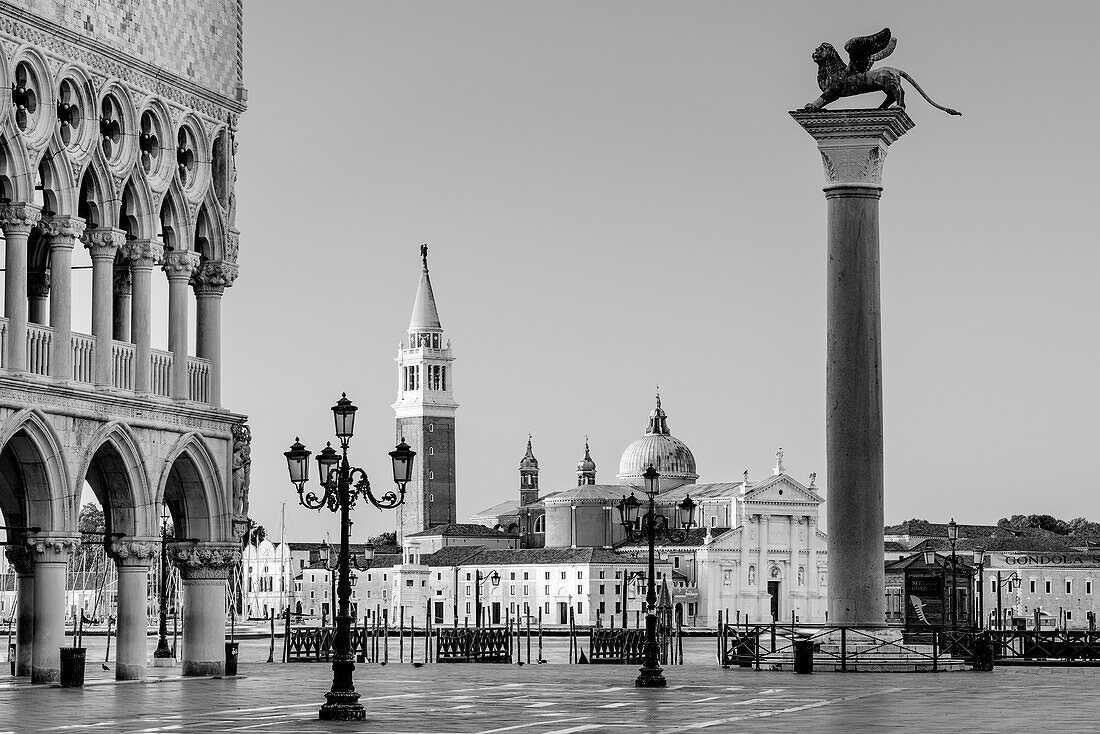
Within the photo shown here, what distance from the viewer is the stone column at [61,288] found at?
3105 cm

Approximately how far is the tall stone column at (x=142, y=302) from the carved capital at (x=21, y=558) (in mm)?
3338

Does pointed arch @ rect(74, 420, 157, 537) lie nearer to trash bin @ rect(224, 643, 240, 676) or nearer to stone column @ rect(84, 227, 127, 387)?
stone column @ rect(84, 227, 127, 387)

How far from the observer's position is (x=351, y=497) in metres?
26.3

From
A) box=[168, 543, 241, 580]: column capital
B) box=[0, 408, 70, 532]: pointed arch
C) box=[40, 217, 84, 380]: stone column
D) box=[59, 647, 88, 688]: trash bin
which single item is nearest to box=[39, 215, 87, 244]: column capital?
box=[40, 217, 84, 380]: stone column

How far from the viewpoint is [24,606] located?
105ft

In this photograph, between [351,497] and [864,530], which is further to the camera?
[864,530]

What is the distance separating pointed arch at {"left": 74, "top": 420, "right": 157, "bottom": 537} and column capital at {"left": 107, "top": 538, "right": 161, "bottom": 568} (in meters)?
0.13

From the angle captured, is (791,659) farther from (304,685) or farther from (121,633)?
(121,633)

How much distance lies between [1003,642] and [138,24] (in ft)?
73.0

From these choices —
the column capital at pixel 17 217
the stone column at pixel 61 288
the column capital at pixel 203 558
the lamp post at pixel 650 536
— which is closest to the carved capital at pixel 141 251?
the stone column at pixel 61 288

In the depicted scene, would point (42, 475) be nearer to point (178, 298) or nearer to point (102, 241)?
point (102, 241)

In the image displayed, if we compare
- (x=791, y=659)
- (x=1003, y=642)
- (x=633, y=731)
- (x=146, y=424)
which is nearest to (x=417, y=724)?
(x=633, y=731)

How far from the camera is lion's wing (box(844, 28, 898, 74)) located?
118ft

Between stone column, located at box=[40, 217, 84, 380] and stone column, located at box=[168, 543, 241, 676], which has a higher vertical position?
stone column, located at box=[40, 217, 84, 380]
